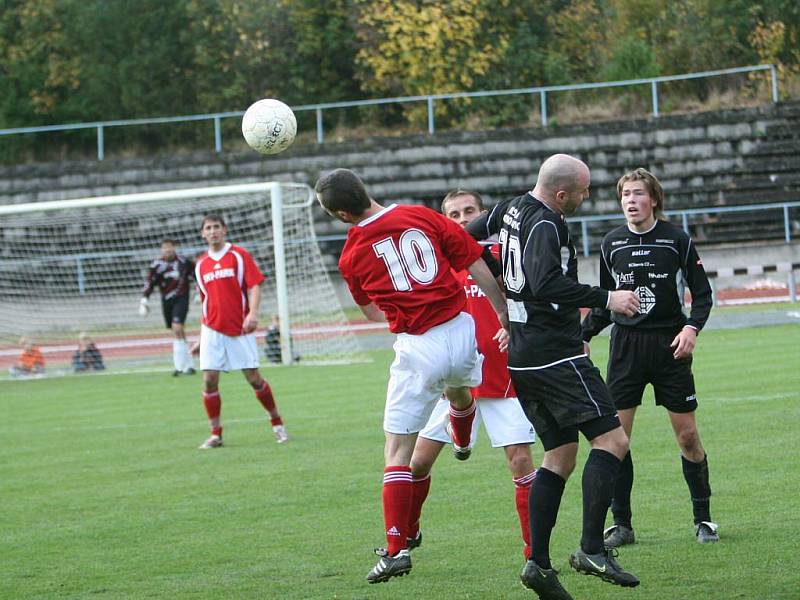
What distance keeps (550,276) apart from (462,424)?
149cm

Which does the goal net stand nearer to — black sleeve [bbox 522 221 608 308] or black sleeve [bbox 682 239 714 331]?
black sleeve [bbox 682 239 714 331]

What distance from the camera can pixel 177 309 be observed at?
20094 mm

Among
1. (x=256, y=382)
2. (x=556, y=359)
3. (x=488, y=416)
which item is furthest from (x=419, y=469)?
(x=256, y=382)

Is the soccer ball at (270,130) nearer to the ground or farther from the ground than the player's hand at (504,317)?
farther from the ground

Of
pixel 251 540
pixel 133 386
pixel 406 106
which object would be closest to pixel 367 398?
pixel 133 386

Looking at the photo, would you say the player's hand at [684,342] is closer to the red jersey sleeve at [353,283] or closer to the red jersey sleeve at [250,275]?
the red jersey sleeve at [353,283]

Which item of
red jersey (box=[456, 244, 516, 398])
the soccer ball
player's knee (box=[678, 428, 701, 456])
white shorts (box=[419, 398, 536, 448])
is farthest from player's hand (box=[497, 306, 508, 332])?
the soccer ball

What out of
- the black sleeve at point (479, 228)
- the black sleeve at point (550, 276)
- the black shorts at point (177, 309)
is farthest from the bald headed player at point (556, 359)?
the black shorts at point (177, 309)

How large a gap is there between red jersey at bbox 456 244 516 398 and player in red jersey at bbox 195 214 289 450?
4.73 metres

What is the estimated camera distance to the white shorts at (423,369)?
601cm

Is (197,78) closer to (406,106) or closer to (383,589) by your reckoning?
(406,106)

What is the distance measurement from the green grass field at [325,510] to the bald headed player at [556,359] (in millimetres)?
416

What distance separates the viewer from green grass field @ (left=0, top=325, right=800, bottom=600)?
20.1 ft

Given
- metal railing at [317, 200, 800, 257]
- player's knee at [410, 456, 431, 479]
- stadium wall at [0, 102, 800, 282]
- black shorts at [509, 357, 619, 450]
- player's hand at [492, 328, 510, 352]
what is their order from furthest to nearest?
stadium wall at [0, 102, 800, 282]
metal railing at [317, 200, 800, 257]
player's knee at [410, 456, 431, 479]
player's hand at [492, 328, 510, 352]
black shorts at [509, 357, 619, 450]
